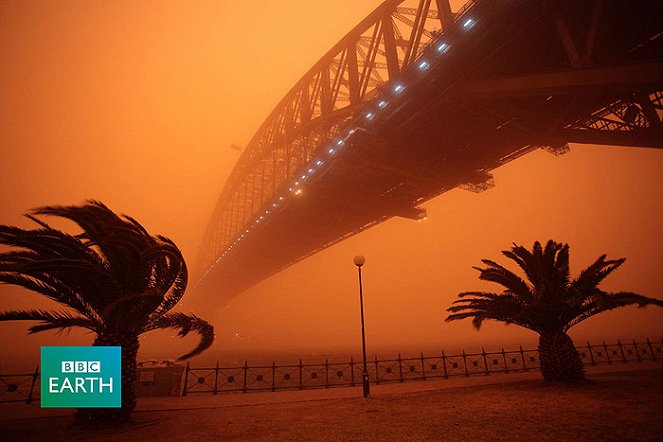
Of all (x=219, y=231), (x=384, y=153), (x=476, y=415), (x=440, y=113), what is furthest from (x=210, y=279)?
(x=476, y=415)

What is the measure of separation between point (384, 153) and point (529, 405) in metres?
14.1

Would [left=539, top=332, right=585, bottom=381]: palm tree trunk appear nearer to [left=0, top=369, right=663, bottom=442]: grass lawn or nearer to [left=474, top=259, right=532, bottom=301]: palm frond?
[left=0, top=369, right=663, bottom=442]: grass lawn

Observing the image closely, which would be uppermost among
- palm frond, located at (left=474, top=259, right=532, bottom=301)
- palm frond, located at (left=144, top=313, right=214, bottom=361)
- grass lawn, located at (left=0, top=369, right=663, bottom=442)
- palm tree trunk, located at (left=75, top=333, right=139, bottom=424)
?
palm frond, located at (left=474, top=259, right=532, bottom=301)

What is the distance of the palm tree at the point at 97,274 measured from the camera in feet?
24.5

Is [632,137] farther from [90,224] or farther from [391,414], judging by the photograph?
[90,224]

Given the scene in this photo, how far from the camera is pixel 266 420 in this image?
817 centimetres

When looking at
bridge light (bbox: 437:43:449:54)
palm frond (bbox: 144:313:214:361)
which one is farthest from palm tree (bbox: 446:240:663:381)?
palm frond (bbox: 144:313:214:361)

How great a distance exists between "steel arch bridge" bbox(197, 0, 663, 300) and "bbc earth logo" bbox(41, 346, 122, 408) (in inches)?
524

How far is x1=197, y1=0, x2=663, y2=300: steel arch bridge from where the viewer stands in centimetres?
996

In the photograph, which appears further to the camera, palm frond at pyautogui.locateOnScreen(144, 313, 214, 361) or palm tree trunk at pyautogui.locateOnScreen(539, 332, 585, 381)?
palm tree trunk at pyautogui.locateOnScreen(539, 332, 585, 381)

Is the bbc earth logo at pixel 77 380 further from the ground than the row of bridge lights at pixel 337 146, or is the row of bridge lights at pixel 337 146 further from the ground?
the row of bridge lights at pixel 337 146

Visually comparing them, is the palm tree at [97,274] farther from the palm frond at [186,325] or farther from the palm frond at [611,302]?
the palm frond at [611,302]

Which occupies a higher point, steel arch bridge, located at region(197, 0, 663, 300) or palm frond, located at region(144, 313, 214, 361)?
steel arch bridge, located at region(197, 0, 663, 300)

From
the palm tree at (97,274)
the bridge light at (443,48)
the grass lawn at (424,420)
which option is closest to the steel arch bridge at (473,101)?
the bridge light at (443,48)
